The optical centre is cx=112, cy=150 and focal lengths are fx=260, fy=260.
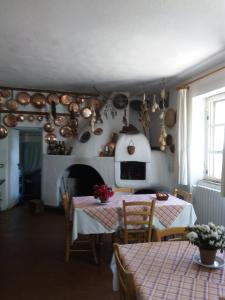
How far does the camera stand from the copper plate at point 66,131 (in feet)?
19.1

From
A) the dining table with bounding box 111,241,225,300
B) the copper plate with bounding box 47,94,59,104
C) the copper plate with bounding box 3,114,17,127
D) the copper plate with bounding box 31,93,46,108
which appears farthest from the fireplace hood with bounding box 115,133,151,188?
the dining table with bounding box 111,241,225,300

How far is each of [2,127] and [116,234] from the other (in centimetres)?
363

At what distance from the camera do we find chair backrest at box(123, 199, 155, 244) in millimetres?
2910

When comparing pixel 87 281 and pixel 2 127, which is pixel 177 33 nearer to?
pixel 87 281

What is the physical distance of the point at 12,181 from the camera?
616 centimetres

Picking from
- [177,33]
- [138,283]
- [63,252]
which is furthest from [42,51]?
[138,283]

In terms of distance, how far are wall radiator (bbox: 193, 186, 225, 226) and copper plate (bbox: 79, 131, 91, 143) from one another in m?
2.46

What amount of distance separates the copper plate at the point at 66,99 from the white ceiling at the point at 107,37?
1.23 metres

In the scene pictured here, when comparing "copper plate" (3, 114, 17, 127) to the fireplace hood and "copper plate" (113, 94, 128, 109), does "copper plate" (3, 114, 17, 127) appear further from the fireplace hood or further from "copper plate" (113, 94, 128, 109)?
the fireplace hood

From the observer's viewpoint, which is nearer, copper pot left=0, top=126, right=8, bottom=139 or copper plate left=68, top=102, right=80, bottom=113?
copper pot left=0, top=126, right=8, bottom=139

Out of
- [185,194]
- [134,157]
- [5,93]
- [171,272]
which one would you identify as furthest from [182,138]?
[5,93]

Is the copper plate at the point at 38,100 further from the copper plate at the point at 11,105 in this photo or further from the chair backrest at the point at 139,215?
the chair backrest at the point at 139,215

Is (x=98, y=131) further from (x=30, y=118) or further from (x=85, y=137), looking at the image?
(x=30, y=118)

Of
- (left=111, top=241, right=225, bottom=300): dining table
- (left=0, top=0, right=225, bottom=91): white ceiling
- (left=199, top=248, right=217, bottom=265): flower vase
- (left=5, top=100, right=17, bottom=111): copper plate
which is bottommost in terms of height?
(left=111, top=241, right=225, bottom=300): dining table
